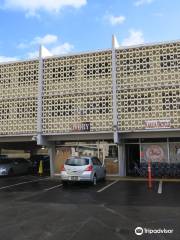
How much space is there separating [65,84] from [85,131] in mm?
3549

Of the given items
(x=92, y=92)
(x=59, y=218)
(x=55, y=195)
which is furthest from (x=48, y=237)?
(x=92, y=92)

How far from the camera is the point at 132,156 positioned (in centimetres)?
2248

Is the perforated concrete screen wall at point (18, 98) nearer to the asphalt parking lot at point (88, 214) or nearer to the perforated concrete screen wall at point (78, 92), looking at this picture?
the perforated concrete screen wall at point (78, 92)

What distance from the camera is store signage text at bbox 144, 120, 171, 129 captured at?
1880cm

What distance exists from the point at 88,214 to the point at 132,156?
13.9 metres

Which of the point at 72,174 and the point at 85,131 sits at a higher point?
the point at 85,131

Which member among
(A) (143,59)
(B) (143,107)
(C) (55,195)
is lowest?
(C) (55,195)

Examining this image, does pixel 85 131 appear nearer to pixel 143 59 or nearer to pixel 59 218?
pixel 143 59

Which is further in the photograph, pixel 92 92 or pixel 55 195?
pixel 92 92

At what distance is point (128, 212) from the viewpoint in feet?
29.8

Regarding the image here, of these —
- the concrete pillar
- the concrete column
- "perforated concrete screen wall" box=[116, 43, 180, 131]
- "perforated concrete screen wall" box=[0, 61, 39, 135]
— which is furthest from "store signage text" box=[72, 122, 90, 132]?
the concrete column

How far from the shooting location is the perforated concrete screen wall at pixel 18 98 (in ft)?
70.7

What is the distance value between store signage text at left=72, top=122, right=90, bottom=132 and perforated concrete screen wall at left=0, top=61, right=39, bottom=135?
110 inches

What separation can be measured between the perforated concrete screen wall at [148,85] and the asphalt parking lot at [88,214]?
6.83 meters
